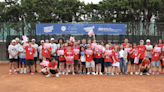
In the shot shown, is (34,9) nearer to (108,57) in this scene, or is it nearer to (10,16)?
(10,16)

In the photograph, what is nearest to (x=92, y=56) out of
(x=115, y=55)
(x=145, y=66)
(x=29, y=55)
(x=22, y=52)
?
(x=115, y=55)

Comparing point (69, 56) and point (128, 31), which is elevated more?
point (128, 31)

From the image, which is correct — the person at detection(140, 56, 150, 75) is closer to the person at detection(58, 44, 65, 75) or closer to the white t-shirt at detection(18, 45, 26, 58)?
the person at detection(58, 44, 65, 75)

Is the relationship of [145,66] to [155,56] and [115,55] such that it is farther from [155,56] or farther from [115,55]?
[115,55]

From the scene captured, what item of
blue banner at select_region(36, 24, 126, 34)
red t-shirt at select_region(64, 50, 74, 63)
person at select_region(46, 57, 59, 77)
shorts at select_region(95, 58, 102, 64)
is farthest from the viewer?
blue banner at select_region(36, 24, 126, 34)

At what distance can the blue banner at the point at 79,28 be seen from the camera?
1169cm

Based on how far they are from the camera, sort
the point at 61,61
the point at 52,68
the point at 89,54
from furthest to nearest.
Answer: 1. the point at 61,61
2. the point at 89,54
3. the point at 52,68

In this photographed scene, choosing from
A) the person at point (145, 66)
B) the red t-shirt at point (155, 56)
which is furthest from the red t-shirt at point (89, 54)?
the red t-shirt at point (155, 56)

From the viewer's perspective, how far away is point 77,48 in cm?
825

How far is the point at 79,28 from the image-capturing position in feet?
38.6

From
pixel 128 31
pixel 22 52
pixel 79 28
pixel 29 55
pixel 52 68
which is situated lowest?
pixel 52 68

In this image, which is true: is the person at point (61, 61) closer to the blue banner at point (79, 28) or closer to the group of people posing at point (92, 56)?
the group of people posing at point (92, 56)

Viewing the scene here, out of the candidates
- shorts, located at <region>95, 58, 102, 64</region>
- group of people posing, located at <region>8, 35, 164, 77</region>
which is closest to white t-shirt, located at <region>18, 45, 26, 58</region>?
group of people posing, located at <region>8, 35, 164, 77</region>

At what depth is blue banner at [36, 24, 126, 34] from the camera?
11688mm
